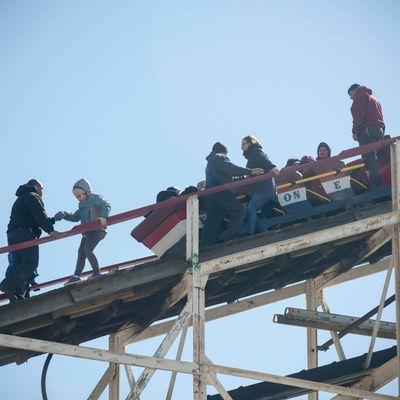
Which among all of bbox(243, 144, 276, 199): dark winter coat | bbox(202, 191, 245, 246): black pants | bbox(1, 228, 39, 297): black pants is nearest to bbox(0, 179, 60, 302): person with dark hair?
bbox(1, 228, 39, 297): black pants

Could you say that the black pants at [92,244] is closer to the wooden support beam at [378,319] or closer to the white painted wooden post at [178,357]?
the white painted wooden post at [178,357]

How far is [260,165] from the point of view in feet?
58.0

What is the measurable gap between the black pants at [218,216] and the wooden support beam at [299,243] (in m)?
0.60

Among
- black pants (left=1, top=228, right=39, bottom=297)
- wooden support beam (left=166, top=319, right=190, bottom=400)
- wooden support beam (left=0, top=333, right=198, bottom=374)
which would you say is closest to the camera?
wooden support beam (left=0, top=333, right=198, bottom=374)

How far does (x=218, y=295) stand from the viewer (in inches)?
723

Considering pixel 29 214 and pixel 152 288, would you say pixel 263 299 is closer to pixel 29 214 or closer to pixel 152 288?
pixel 152 288

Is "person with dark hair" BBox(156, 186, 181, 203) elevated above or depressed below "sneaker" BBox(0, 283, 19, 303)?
above

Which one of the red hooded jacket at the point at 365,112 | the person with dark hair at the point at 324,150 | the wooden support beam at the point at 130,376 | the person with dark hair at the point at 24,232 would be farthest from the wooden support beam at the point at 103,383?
the red hooded jacket at the point at 365,112

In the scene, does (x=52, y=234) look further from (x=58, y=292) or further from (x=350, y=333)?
(x=350, y=333)

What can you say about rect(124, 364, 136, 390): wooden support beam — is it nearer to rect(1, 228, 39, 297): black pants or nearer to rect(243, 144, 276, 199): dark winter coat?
rect(1, 228, 39, 297): black pants

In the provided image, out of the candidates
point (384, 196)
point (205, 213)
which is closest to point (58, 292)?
point (205, 213)

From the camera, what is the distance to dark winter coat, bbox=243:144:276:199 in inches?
687

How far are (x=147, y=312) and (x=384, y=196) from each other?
3503 mm

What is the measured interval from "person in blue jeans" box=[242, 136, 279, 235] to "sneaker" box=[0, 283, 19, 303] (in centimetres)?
305
